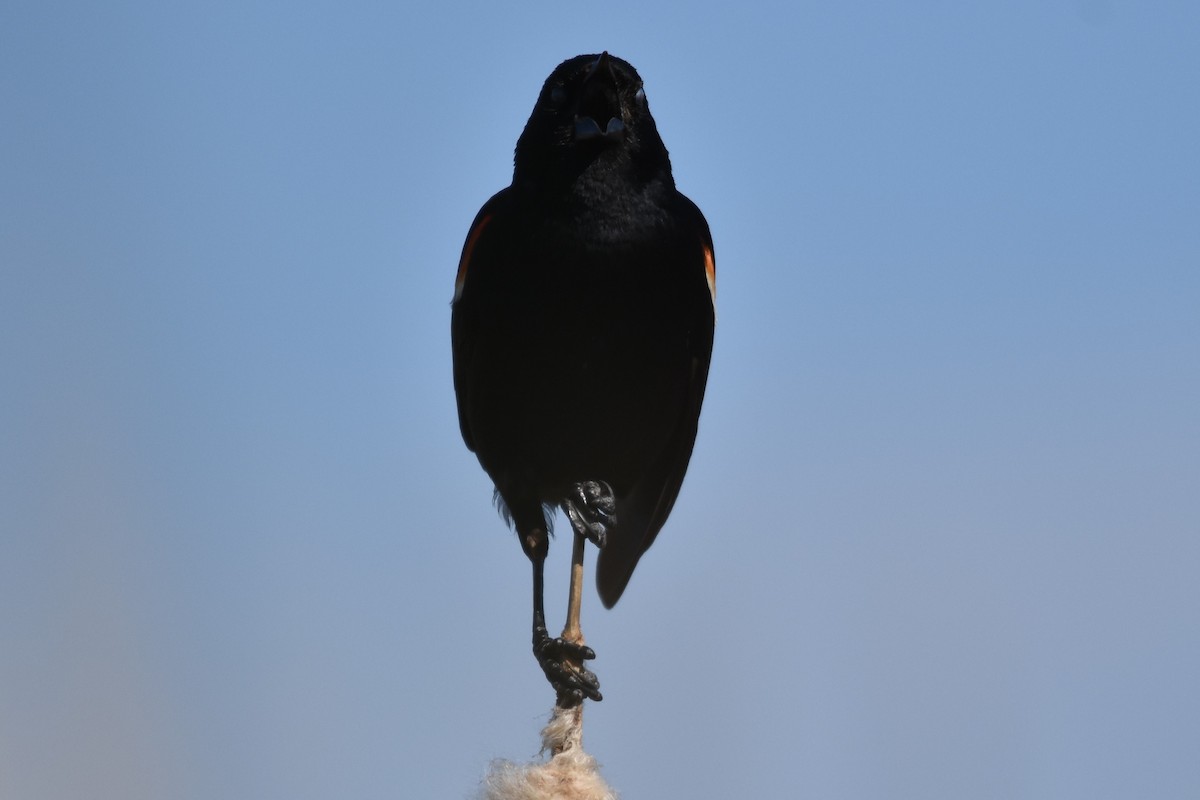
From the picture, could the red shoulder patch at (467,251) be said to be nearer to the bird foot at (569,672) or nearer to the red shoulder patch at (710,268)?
the red shoulder patch at (710,268)

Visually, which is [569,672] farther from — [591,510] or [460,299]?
[460,299]

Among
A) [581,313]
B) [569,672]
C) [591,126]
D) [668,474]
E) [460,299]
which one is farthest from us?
[668,474]

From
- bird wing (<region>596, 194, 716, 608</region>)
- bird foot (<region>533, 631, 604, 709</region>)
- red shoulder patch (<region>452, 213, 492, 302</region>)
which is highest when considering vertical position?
red shoulder patch (<region>452, 213, 492, 302</region>)

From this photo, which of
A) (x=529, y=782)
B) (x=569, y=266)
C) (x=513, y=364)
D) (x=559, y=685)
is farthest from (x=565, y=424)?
(x=529, y=782)

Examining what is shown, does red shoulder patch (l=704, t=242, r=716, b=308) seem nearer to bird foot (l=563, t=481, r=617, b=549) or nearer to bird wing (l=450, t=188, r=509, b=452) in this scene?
bird wing (l=450, t=188, r=509, b=452)

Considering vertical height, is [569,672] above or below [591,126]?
below

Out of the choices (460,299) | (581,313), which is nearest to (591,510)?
(581,313)

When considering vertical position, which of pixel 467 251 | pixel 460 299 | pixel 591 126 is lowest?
pixel 460 299

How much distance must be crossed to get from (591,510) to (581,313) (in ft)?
2.27

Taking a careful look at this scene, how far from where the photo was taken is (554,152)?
4.62 m

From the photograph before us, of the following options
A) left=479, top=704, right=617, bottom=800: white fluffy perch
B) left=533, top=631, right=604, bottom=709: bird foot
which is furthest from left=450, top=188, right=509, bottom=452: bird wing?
left=479, top=704, right=617, bottom=800: white fluffy perch

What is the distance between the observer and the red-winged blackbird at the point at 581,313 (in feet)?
14.7

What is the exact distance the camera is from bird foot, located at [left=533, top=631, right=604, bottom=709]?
4.15 m

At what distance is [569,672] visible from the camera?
13.7ft
